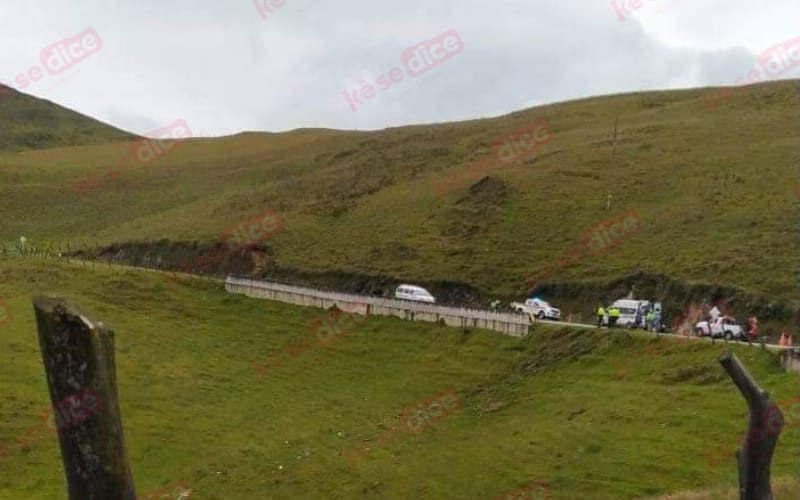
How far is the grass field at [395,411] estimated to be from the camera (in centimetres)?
2259

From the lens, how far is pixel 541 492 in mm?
21141

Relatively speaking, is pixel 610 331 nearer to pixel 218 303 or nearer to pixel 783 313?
pixel 783 313

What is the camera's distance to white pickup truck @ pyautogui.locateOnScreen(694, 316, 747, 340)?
115 feet

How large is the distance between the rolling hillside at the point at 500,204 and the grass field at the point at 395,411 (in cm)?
1255

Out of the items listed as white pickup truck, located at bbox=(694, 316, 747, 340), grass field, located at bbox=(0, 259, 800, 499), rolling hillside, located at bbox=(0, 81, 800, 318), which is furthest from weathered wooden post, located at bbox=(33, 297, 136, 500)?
rolling hillside, located at bbox=(0, 81, 800, 318)

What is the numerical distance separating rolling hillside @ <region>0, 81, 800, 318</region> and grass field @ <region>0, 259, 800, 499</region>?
494 inches

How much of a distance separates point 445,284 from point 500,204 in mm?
15421

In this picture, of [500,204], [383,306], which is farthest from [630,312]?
[500,204]

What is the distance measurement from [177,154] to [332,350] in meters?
107

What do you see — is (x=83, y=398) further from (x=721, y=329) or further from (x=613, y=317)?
(x=613, y=317)

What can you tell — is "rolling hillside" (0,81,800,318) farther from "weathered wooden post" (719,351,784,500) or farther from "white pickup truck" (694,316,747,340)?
"weathered wooden post" (719,351,784,500)

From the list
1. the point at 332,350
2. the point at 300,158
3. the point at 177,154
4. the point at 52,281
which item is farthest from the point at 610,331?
the point at 177,154

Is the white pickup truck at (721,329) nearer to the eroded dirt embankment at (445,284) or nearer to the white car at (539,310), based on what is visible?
the eroded dirt embankment at (445,284)

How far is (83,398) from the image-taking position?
22.2ft
